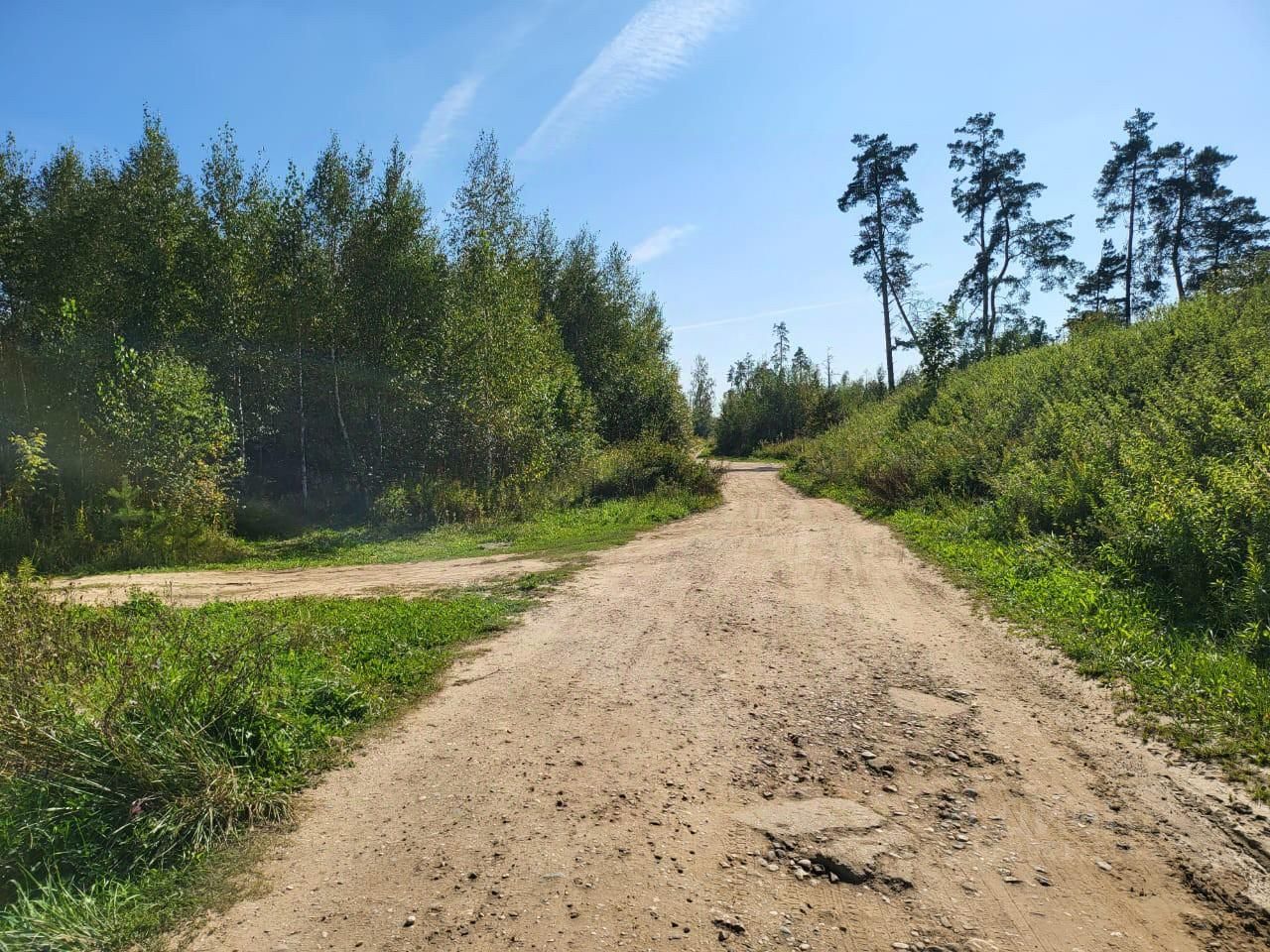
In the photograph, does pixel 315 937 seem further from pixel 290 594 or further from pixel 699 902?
pixel 290 594

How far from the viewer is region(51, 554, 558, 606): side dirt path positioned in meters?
9.69

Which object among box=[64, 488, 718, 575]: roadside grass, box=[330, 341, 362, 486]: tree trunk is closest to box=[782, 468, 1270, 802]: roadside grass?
box=[64, 488, 718, 575]: roadside grass

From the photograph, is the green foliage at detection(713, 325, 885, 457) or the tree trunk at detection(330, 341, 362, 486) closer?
the tree trunk at detection(330, 341, 362, 486)

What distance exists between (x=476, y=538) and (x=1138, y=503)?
38.5ft

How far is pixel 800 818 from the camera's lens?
143 inches

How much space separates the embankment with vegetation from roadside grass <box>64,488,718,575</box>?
5514 millimetres

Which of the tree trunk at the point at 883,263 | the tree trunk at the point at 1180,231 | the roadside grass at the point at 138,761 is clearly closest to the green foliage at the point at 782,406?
the tree trunk at the point at 883,263

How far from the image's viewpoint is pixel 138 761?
3.64 meters

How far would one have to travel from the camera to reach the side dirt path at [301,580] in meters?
9.69

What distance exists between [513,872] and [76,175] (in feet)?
94.2

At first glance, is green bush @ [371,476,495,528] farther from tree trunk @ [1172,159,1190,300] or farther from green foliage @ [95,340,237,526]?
tree trunk @ [1172,159,1190,300]

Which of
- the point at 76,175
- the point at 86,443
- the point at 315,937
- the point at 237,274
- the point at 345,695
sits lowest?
the point at 315,937

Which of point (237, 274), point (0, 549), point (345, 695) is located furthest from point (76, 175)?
point (345, 695)

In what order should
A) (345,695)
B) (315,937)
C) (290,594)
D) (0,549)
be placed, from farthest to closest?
(0,549) → (290,594) → (345,695) → (315,937)
